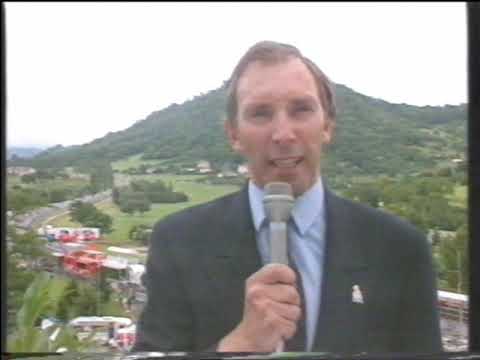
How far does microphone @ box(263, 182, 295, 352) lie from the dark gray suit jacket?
8 cm

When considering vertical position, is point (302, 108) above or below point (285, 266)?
above

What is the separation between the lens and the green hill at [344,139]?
3.18m

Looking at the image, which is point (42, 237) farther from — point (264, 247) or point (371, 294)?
point (371, 294)

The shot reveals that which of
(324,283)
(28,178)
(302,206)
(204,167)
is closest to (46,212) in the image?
(28,178)

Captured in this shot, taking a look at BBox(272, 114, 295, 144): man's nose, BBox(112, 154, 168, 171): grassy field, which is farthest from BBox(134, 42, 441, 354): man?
BBox(112, 154, 168, 171): grassy field

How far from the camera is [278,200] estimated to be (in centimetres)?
316

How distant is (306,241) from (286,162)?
1.14ft

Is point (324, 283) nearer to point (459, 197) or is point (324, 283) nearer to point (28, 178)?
point (459, 197)

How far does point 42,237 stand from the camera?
10.7ft

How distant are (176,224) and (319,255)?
0.63m

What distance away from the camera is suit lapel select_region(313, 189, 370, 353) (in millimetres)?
3156

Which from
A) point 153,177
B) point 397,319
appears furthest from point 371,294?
point 153,177

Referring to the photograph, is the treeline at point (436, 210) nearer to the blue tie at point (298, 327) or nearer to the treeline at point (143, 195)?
the blue tie at point (298, 327)

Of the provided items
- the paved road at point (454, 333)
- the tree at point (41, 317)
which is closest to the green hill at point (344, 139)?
the tree at point (41, 317)
